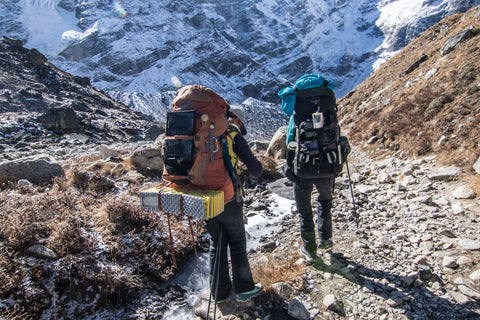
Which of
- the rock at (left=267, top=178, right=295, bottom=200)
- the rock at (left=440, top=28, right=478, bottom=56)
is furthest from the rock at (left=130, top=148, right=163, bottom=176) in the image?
the rock at (left=440, top=28, right=478, bottom=56)

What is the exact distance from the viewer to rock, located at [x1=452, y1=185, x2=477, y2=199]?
443 cm

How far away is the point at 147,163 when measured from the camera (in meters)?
9.58

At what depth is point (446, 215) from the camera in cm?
428

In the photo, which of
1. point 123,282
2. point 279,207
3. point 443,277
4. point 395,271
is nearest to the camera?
point 443,277

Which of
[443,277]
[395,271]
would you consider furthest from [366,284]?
[443,277]

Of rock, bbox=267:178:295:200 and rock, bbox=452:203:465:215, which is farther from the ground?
rock, bbox=452:203:465:215

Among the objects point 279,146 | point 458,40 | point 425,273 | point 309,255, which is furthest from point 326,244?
point 458,40

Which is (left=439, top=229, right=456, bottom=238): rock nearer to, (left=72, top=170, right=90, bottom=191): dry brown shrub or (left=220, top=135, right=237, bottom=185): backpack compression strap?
(left=220, top=135, right=237, bottom=185): backpack compression strap

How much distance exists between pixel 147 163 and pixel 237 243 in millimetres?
6944

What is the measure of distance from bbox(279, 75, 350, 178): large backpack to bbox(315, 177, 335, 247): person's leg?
0.72ft

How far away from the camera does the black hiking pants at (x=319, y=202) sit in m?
3.90

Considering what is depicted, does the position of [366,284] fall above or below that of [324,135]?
below

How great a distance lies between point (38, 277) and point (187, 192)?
8.33 feet

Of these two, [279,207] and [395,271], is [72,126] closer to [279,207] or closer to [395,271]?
[279,207]
